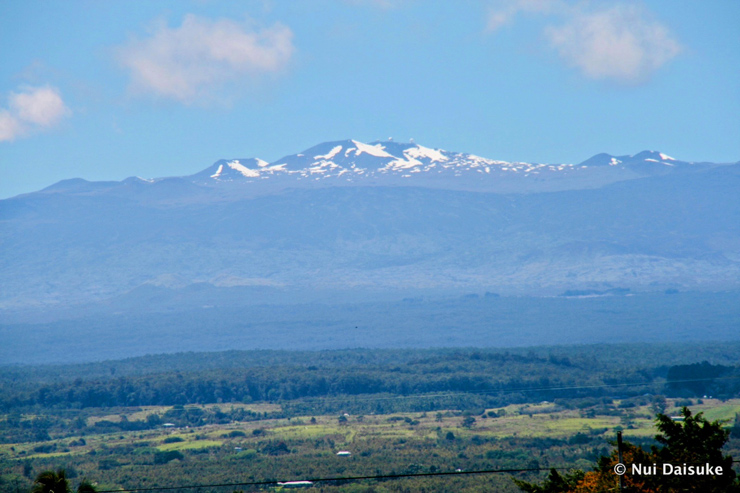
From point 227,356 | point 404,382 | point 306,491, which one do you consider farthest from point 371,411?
point 227,356

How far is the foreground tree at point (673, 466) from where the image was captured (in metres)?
23.8

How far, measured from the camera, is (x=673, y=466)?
2394 centimetres

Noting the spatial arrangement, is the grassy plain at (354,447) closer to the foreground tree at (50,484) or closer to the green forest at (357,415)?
the green forest at (357,415)

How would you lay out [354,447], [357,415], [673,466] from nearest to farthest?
[673,466]
[354,447]
[357,415]

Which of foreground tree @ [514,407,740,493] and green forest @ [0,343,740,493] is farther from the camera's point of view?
green forest @ [0,343,740,493]

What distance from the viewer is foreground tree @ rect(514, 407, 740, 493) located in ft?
78.1

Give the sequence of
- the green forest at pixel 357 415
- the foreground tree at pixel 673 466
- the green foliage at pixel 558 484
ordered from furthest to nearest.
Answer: the green forest at pixel 357 415, the green foliage at pixel 558 484, the foreground tree at pixel 673 466

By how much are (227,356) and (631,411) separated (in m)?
82.9

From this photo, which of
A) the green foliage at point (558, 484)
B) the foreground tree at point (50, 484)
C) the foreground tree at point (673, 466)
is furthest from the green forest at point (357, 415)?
the foreground tree at point (50, 484)

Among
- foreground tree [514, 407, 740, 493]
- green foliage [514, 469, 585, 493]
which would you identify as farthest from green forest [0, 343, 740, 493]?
foreground tree [514, 407, 740, 493]

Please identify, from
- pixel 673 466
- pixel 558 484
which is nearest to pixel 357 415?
pixel 558 484

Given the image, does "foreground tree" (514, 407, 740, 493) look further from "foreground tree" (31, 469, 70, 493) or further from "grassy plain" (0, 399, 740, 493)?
"grassy plain" (0, 399, 740, 493)

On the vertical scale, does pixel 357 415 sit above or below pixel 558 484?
below

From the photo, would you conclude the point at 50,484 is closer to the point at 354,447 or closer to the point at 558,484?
the point at 558,484
